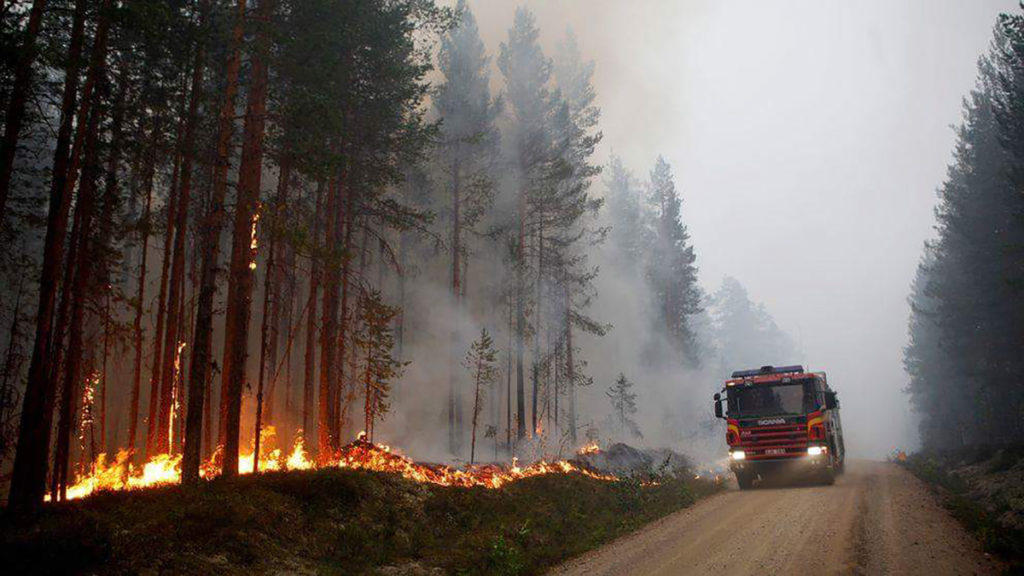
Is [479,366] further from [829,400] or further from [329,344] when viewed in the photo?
[829,400]

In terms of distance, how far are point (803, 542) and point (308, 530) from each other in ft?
27.9

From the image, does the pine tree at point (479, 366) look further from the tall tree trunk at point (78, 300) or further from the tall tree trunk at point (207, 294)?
the tall tree trunk at point (78, 300)

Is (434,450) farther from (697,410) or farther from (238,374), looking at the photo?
(697,410)

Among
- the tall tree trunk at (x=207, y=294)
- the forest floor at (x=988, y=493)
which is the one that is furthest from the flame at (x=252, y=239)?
the forest floor at (x=988, y=493)

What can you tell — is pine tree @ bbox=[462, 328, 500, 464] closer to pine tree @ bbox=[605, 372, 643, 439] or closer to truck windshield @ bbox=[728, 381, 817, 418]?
pine tree @ bbox=[605, 372, 643, 439]

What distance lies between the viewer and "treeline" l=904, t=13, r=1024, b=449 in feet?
78.3

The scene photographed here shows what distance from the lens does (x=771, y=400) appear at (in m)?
19.0

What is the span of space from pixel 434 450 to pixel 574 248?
19.3 meters

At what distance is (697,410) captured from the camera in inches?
2042

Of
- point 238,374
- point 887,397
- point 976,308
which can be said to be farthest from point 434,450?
point 887,397

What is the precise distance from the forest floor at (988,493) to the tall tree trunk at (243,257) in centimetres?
1327

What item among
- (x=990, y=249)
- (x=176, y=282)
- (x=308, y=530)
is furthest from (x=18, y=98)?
(x=990, y=249)

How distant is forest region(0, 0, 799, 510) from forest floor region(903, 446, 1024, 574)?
13264mm

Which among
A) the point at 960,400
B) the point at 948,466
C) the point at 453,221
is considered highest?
the point at 453,221
